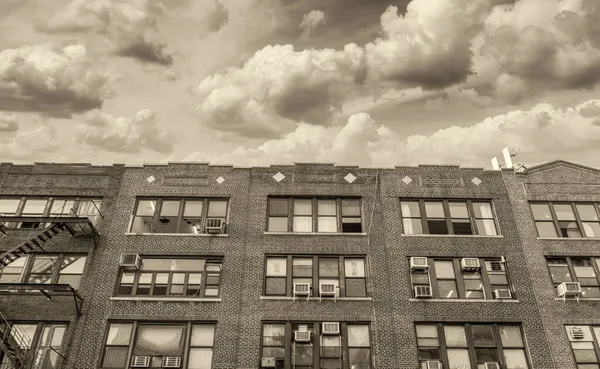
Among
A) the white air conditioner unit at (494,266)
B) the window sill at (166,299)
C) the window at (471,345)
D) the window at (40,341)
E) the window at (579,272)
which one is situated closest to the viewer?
the window at (40,341)

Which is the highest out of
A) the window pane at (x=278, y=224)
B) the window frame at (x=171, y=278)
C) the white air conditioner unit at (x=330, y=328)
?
the window pane at (x=278, y=224)

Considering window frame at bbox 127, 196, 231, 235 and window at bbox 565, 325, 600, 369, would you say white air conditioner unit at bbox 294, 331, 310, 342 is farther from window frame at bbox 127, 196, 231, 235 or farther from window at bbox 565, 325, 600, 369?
window at bbox 565, 325, 600, 369

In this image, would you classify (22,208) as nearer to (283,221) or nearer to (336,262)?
(283,221)

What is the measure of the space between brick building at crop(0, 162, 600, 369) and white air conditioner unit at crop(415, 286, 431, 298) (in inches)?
2.6

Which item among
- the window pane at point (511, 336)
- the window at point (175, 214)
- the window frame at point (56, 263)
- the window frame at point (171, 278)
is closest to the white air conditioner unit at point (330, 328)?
Answer: the window frame at point (171, 278)

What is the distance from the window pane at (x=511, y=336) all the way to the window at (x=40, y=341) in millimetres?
20184

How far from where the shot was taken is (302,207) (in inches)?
998

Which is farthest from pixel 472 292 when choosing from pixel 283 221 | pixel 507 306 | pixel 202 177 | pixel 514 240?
pixel 202 177

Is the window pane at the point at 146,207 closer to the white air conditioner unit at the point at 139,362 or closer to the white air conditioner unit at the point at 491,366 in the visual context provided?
the white air conditioner unit at the point at 139,362

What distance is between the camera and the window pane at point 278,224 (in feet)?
80.8

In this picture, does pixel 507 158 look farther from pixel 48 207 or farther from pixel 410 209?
pixel 48 207

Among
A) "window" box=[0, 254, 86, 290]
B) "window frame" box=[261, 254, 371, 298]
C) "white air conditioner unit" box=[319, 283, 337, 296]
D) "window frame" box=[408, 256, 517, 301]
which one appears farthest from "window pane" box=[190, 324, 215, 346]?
"window frame" box=[408, 256, 517, 301]

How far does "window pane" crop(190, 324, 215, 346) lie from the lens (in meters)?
21.5

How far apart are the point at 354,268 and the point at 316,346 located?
169 inches
